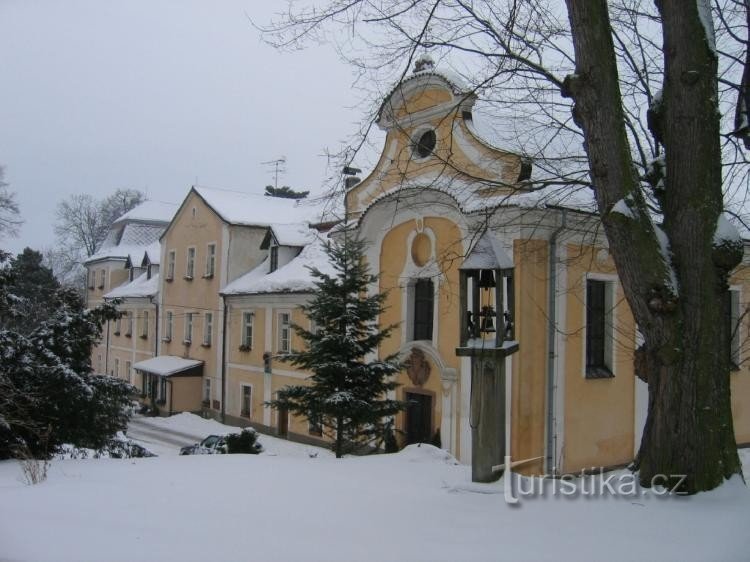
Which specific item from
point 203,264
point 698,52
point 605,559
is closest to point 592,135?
point 698,52

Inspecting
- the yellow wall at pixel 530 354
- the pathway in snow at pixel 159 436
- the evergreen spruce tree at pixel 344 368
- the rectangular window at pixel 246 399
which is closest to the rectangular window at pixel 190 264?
the pathway in snow at pixel 159 436

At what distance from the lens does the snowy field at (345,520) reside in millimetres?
4621

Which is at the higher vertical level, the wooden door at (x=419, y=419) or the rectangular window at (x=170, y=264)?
the rectangular window at (x=170, y=264)

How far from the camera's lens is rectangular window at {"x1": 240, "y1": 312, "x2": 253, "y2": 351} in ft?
87.4

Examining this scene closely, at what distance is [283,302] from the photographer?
2472 cm

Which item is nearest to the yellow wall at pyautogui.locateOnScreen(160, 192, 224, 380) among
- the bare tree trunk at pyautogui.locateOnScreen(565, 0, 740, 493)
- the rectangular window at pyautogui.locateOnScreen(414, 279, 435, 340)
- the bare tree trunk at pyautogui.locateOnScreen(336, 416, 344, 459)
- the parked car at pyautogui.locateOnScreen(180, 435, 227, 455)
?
the parked car at pyautogui.locateOnScreen(180, 435, 227, 455)

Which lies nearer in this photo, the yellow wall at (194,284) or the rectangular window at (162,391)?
the yellow wall at (194,284)

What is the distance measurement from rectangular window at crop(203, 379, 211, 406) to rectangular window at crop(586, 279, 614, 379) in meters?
18.0

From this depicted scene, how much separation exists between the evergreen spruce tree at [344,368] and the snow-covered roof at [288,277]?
8.82 metres

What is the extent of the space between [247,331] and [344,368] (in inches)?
577

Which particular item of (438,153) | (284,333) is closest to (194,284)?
Answer: (284,333)

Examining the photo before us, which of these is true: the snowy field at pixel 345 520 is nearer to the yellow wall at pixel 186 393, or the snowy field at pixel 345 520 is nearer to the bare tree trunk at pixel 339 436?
the bare tree trunk at pixel 339 436

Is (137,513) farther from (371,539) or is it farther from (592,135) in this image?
(592,135)
